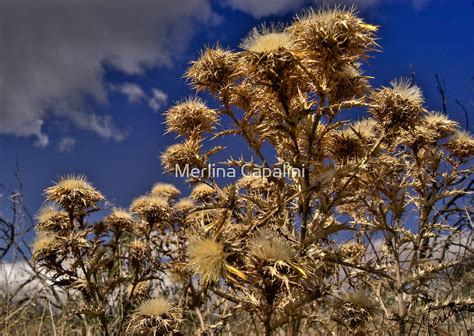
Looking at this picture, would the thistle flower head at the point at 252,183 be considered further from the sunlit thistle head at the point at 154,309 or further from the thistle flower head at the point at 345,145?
the sunlit thistle head at the point at 154,309

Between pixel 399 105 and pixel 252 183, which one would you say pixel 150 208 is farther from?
pixel 399 105

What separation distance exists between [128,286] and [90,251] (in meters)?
1.41

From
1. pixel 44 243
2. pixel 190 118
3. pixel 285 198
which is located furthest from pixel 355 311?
pixel 44 243

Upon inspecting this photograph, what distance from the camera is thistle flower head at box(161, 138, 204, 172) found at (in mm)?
3633

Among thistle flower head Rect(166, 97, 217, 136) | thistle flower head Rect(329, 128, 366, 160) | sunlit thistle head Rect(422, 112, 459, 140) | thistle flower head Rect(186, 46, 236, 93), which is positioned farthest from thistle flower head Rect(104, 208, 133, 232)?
sunlit thistle head Rect(422, 112, 459, 140)

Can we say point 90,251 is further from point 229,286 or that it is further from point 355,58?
point 355,58

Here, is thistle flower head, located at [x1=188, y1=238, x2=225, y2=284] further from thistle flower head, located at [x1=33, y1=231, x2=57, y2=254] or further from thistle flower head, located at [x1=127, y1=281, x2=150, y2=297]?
thistle flower head, located at [x1=127, y1=281, x2=150, y2=297]

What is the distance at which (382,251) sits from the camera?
17.6ft

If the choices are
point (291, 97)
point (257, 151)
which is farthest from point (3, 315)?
point (291, 97)

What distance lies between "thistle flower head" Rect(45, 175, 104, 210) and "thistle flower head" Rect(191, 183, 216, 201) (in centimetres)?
103

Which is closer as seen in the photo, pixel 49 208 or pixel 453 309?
pixel 453 309

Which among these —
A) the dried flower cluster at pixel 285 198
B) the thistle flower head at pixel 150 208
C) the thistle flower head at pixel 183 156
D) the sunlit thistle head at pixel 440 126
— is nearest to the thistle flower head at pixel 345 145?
the dried flower cluster at pixel 285 198

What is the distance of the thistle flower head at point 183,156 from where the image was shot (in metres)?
3.63

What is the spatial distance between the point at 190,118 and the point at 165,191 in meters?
1.59
